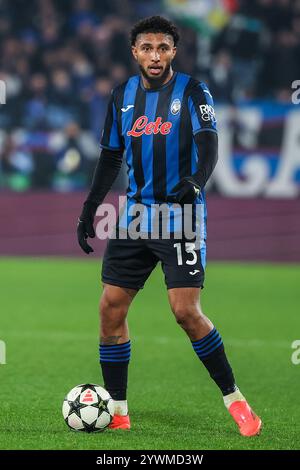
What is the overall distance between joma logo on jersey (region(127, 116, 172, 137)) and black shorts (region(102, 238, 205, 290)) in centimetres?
54

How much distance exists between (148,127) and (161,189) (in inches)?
12.5

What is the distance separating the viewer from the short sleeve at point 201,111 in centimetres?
509

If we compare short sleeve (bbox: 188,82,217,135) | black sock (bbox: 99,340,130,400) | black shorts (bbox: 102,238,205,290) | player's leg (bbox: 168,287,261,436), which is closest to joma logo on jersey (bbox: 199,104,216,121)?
short sleeve (bbox: 188,82,217,135)

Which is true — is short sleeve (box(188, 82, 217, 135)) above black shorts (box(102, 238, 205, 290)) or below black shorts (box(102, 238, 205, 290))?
above

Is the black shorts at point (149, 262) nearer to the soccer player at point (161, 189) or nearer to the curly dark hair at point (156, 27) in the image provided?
the soccer player at point (161, 189)

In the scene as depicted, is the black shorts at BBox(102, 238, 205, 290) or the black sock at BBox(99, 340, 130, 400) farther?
the black sock at BBox(99, 340, 130, 400)

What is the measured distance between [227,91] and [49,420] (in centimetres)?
1022

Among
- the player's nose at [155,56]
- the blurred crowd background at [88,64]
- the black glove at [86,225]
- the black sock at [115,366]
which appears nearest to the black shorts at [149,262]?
the black glove at [86,225]

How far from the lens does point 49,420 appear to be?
17.4 ft

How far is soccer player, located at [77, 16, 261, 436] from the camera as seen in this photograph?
5.10m

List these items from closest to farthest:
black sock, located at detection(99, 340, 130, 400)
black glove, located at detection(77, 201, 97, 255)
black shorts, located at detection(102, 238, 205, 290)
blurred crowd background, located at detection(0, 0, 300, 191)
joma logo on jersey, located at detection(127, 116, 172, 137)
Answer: black shorts, located at detection(102, 238, 205, 290) → joma logo on jersey, located at detection(127, 116, 172, 137) → black sock, located at detection(99, 340, 130, 400) → black glove, located at detection(77, 201, 97, 255) → blurred crowd background, located at detection(0, 0, 300, 191)

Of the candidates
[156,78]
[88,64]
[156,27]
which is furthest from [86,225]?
[88,64]

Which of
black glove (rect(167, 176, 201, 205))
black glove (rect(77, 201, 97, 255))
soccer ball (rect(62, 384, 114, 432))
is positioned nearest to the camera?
black glove (rect(167, 176, 201, 205))

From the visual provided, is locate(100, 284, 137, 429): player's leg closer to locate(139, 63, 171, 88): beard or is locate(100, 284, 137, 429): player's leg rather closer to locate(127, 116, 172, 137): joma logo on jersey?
locate(127, 116, 172, 137): joma logo on jersey
